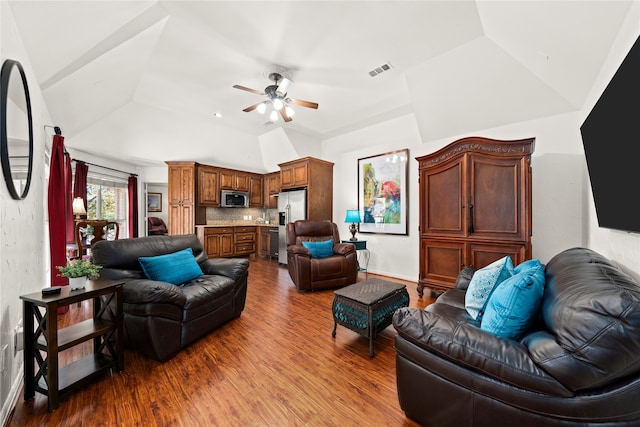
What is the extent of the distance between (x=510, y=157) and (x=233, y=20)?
10.8 feet

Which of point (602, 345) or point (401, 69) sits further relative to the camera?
point (401, 69)

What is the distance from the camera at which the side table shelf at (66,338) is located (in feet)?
4.65

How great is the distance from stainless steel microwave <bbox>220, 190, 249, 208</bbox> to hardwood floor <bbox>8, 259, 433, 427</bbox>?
414 centimetres

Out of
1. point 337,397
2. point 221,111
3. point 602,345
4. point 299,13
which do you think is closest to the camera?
point 602,345

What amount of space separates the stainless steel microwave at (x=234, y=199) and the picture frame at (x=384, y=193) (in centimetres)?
345

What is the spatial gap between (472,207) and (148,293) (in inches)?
137

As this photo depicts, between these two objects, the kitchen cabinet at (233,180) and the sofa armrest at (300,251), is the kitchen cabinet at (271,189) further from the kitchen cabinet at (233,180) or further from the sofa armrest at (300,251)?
the sofa armrest at (300,251)

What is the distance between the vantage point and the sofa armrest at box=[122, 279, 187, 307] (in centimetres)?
182

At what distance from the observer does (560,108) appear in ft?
9.48

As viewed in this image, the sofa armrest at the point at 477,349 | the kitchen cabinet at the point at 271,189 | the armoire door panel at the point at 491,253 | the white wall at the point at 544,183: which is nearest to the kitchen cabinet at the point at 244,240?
the kitchen cabinet at the point at 271,189

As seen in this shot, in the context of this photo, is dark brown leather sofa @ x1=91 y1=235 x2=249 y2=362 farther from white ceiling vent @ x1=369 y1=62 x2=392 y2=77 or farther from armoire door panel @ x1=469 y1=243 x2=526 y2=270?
white ceiling vent @ x1=369 y1=62 x2=392 y2=77

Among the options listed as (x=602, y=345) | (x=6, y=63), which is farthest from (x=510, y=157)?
(x=6, y=63)

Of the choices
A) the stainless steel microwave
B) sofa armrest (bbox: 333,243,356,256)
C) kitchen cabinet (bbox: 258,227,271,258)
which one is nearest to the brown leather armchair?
sofa armrest (bbox: 333,243,356,256)

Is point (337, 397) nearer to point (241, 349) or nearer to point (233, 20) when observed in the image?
point (241, 349)
